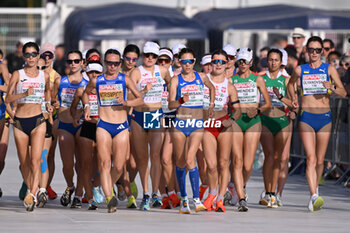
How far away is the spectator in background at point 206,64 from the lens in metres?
14.1

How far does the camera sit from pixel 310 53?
13.9m

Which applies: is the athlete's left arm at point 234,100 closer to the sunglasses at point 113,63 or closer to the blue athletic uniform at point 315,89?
the blue athletic uniform at point 315,89

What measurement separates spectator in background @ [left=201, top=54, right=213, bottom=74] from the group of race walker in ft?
0.38

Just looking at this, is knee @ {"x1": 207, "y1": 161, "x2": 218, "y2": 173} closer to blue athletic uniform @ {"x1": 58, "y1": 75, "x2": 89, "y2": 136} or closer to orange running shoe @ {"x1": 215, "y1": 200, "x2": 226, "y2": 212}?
orange running shoe @ {"x1": 215, "y1": 200, "x2": 226, "y2": 212}

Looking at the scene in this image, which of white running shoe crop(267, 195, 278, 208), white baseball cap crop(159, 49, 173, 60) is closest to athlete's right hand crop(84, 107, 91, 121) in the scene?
white baseball cap crop(159, 49, 173, 60)

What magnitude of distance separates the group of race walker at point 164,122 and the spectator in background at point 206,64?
116 millimetres

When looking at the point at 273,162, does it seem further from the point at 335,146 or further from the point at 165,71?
the point at 335,146

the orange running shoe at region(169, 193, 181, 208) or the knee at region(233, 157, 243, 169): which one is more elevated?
the knee at region(233, 157, 243, 169)

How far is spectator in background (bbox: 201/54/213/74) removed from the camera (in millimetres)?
14148

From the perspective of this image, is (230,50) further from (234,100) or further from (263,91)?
(234,100)

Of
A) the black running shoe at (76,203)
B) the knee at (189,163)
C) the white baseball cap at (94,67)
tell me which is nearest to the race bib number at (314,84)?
the knee at (189,163)

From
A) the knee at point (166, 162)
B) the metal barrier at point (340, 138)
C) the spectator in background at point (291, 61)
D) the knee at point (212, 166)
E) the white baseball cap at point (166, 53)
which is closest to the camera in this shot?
the knee at point (212, 166)

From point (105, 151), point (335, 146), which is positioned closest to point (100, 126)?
point (105, 151)

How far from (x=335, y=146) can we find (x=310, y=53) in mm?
4257
